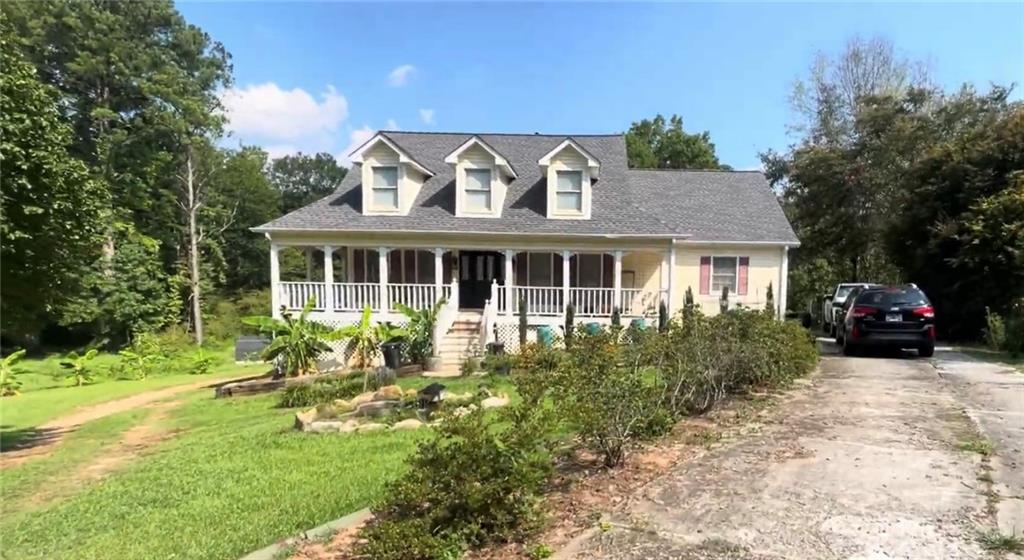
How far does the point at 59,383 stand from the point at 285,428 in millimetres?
14932

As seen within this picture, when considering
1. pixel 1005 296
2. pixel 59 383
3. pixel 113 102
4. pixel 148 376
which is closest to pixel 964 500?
pixel 1005 296

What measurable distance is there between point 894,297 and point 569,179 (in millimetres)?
9434

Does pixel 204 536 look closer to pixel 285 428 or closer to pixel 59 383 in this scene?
pixel 285 428

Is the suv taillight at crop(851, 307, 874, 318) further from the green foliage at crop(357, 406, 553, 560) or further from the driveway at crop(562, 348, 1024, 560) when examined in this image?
the green foliage at crop(357, 406, 553, 560)

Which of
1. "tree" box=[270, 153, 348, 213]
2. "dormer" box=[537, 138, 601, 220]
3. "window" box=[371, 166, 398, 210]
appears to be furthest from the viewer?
"tree" box=[270, 153, 348, 213]

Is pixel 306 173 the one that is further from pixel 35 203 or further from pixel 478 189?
pixel 35 203

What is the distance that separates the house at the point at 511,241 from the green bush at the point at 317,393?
376 cm

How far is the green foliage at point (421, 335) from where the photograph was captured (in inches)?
586

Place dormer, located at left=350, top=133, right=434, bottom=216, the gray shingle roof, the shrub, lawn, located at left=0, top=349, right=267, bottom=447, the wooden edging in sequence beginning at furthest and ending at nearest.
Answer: dormer, located at left=350, top=133, right=434, bottom=216, the gray shingle roof, the shrub, lawn, located at left=0, top=349, right=267, bottom=447, the wooden edging

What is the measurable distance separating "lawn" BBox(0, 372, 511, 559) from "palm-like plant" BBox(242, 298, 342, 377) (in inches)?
198

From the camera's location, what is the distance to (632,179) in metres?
23.3

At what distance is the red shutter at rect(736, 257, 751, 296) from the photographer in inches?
798

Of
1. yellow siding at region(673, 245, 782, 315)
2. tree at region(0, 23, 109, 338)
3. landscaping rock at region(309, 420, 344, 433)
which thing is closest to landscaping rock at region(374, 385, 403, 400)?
landscaping rock at region(309, 420, 344, 433)

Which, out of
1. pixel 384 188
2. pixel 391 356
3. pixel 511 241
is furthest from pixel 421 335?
pixel 384 188
